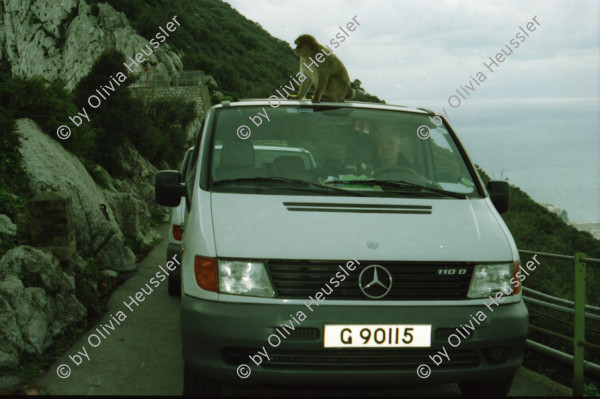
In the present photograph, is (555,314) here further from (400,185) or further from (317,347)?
(317,347)

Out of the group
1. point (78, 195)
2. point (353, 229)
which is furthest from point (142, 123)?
point (353, 229)

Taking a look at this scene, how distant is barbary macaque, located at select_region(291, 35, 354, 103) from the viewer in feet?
19.5

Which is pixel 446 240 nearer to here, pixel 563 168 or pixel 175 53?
pixel 175 53

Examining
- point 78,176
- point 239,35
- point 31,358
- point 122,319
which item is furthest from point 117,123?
point 239,35


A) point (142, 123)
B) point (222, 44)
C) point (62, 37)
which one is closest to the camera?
point (142, 123)

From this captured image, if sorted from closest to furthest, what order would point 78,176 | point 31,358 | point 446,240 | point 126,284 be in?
1. point 446,240
2. point 31,358
3. point 126,284
4. point 78,176

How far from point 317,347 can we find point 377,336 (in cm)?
32

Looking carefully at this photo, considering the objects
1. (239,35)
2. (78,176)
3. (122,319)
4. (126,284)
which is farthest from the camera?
(239,35)

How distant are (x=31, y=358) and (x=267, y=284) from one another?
8.78ft

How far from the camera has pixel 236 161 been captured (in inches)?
170

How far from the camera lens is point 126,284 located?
340 inches

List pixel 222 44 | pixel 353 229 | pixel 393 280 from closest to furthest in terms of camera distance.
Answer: pixel 393 280, pixel 353 229, pixel 222 44

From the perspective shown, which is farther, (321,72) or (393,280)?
(321,72)

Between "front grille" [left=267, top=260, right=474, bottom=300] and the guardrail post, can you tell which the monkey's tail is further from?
"front grille" [left=267, top=260, right=474, bottom=300]
